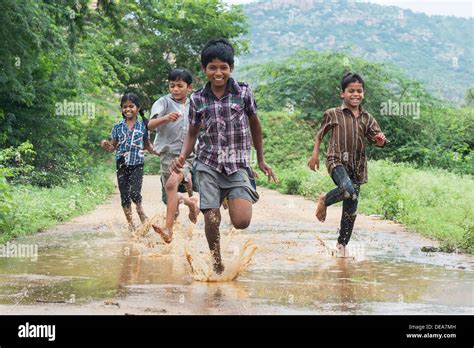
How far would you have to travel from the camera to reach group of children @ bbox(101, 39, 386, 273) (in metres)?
7.61

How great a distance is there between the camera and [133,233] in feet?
36.1

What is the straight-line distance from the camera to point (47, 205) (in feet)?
45.4

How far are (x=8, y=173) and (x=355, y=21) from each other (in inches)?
3924

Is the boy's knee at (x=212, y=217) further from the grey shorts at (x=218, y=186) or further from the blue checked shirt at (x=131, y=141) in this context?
the blue checked shirt at (x=131, y=141)

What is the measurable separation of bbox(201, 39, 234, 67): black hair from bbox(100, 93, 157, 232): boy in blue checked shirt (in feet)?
12.8

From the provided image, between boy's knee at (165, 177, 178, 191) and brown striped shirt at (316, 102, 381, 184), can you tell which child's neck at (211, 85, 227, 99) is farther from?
boy's knee at (165, 177, 178, 191)

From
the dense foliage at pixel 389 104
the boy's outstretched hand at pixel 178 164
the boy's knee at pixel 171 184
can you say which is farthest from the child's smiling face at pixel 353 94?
the dense foliage at pixel 389 104

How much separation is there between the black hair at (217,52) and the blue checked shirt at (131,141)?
397cm

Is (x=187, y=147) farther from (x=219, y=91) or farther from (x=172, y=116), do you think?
(x=172, y=116)

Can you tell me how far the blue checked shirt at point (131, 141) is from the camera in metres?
11.4

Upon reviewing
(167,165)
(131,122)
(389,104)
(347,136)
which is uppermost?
(389,104)

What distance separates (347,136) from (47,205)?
6.21 meters

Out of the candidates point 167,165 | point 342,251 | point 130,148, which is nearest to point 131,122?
point 130,148
